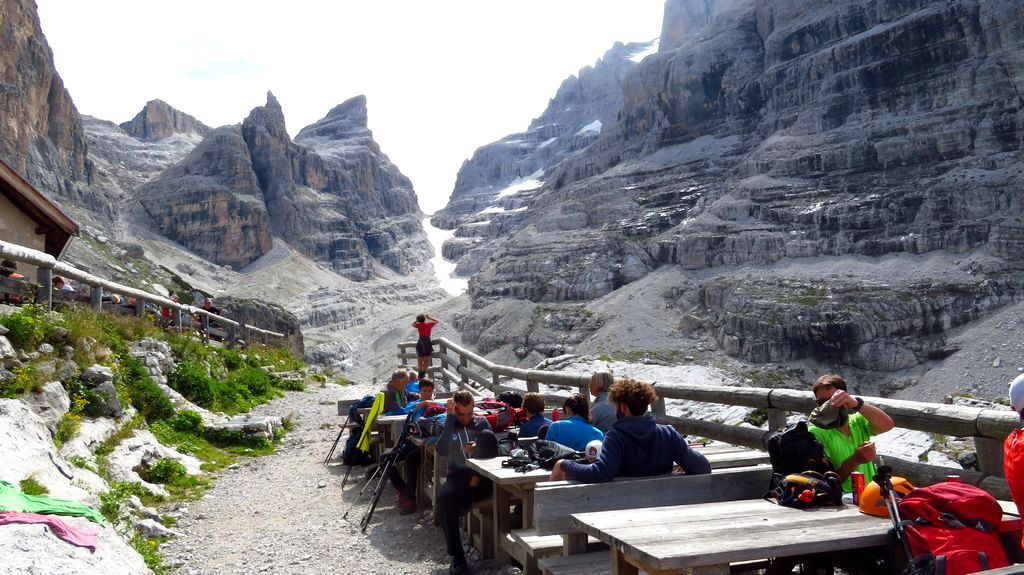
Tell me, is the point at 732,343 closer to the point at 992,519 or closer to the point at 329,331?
the point at 992,519

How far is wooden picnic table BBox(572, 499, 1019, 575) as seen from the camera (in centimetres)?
284

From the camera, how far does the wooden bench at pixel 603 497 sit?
3.85m

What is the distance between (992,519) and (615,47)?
206 meters

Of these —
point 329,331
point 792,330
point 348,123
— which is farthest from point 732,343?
point 348,123

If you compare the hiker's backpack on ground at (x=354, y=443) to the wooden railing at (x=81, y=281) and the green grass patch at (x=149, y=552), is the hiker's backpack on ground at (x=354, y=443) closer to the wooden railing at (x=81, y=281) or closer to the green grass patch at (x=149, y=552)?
the green grass patch at (x=149, y=552)

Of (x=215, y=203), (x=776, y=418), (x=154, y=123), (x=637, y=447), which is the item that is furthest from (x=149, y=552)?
(x=154, y=123)

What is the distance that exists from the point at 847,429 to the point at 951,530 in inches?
57.7

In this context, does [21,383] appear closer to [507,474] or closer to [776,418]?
[507,474]

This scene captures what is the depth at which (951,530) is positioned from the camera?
3.02 metres

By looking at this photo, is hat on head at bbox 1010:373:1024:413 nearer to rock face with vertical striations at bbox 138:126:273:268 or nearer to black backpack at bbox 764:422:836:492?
black backpack at bbox 764:422:836:492

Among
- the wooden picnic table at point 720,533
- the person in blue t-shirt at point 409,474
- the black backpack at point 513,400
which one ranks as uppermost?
the wooden picnic table at point 720,533

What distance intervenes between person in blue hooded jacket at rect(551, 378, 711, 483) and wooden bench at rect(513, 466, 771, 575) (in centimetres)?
16

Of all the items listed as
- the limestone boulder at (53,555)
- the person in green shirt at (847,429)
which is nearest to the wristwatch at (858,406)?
the person in green shirt at (847,429)

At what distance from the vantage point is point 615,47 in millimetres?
194000
